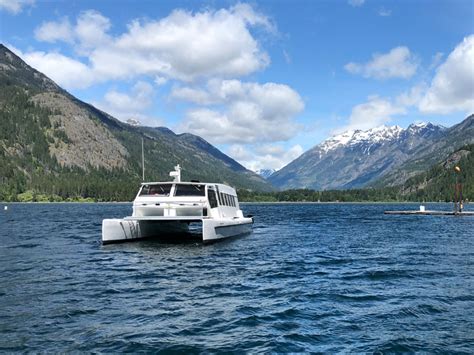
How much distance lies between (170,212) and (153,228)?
5.03m

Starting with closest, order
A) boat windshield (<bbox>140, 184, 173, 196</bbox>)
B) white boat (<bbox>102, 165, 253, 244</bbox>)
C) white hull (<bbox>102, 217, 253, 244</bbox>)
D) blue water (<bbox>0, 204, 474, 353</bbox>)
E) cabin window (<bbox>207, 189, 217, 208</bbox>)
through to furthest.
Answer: blue water (<bbox>0, 204, 474, 353</bbox>) → white hull (<bbox>102, 217, 253, 244</bbox>) → white boat (<bbox>102, 165, 253, 244</bbox>) → boat windshield (<bbox>140, 184, 173, 196</bbox>) → cabin window (<bbox>207, 189, 217, 208</bbox>)

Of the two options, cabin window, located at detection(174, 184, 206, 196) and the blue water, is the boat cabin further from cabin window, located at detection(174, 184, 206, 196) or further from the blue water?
the blue water

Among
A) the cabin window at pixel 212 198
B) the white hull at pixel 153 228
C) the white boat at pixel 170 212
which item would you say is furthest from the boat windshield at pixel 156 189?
the cabin window at pixel 212 198

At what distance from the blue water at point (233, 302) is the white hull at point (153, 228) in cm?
462

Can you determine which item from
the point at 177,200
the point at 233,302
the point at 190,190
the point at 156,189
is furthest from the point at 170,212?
the point at 233,302

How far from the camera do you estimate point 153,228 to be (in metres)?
46.3

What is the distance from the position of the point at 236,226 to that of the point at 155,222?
30.8ft

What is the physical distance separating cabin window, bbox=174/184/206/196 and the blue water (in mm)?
9520

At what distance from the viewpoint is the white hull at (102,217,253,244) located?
39.9 m

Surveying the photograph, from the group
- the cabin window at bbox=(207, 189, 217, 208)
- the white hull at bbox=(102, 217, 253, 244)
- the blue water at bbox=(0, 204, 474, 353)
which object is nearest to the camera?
the blue water at bbox=(0, 204, 474, 353)

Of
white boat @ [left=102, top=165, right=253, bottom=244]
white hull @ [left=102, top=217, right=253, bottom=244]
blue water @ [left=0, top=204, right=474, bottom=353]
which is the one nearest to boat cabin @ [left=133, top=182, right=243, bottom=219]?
white boat @ [left=102, top=165, right=253, bottom=244]

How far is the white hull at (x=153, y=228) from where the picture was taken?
131ft

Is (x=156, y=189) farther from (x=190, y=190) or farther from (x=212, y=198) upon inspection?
(x=212, y=198)

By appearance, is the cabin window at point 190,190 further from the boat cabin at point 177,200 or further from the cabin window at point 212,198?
the cabin window at point 212,198
